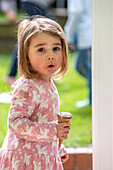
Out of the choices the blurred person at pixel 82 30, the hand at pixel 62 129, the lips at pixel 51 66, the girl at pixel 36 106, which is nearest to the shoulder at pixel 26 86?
the girl at pixel 36 106

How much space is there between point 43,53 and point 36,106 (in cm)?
25

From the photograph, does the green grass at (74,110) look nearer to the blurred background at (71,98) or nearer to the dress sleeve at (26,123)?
the blurred background at (71,98)

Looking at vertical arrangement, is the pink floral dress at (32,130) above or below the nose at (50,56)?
below

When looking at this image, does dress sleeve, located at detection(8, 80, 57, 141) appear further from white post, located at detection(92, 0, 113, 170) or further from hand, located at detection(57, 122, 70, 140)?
white post, located at detection(92, 0, 113, 170)

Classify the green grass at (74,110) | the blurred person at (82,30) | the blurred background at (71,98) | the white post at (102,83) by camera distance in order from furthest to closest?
the blurred person at (82,30) → the green grass at (74,110) → the blurred background at (71,98) → the white post at (102,83)

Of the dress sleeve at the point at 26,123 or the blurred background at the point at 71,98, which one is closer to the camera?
the dress sleeve at the point at 26,123

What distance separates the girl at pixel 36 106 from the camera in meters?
1.85

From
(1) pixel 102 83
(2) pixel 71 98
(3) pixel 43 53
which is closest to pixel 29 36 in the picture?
(3) pixel 43 53

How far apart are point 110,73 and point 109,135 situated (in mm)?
281

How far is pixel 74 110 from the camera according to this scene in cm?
461

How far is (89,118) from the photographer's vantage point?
4.26 metres

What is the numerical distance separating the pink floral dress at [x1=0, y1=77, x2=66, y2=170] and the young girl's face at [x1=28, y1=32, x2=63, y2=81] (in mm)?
71

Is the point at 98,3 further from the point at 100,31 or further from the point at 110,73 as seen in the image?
the point at 110,73

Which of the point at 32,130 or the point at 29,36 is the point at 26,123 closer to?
the point at 32,130
